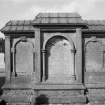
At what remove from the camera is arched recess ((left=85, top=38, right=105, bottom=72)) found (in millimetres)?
13672

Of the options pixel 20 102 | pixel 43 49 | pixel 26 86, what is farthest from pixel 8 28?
pixel 20 102

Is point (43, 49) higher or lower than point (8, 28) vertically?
lower

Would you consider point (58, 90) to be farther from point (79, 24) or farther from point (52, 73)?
point (79, 24)

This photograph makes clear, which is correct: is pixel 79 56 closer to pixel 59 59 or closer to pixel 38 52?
pixel 59 59

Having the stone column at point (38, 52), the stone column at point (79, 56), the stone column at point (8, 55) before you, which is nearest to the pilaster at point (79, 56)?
the stone column at point (79, 56)

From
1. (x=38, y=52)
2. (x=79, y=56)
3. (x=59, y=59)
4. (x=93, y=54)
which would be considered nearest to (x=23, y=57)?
(x=38, y=52)

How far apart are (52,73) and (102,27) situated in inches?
186

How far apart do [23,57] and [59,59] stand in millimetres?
2519

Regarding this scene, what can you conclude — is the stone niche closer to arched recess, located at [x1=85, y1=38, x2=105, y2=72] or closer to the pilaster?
the pilaster

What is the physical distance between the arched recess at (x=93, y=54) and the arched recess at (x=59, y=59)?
1.26m

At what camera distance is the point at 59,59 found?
1309 centimetres

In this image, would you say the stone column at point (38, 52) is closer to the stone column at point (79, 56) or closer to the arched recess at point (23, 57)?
the arched recess at point (23, 57)

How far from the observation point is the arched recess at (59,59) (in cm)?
1305

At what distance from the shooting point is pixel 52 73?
42.9ft
